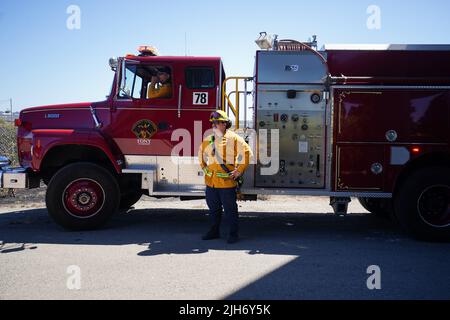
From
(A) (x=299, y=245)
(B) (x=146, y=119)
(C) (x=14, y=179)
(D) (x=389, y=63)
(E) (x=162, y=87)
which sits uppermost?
(D) (x=389, y=63)

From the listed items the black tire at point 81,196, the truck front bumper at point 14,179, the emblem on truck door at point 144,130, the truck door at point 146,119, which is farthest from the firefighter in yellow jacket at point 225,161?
the truck front bumper at point 14,179

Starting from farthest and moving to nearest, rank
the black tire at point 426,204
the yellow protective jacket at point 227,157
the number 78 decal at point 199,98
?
the number 78 decal at point 199,98 < the black tire at point 426,204 < the yellow protective jacket at point 227,157

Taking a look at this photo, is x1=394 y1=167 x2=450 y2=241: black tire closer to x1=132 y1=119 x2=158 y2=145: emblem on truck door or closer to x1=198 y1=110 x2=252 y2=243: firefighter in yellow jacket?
x1=198 y1=110 x2=252 y2=243: firefighter in yellow jacket

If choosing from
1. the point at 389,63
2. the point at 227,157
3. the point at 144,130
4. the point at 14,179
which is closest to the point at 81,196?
the point at 14,179

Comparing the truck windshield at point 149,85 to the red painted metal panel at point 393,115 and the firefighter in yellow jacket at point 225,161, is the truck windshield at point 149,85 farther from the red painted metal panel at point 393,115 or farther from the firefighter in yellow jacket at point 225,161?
the red painted metal panel at point 393,115

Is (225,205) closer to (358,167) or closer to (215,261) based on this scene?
(215,261)

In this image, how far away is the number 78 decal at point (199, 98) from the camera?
6250 millimetres

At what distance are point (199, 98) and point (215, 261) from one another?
2.74 meters

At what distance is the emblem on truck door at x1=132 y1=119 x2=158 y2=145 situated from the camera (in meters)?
6.28

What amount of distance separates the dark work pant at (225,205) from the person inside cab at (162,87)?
1824 mm

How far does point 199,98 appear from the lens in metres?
6.27

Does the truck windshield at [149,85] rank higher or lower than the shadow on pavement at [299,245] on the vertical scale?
higher

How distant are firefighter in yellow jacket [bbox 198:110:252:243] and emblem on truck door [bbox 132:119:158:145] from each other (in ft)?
3.88
